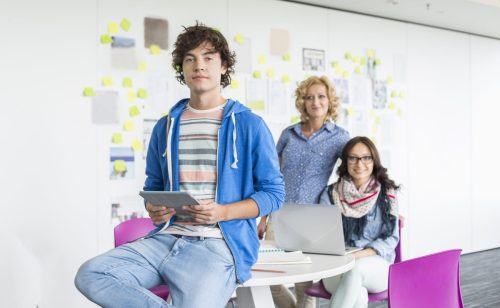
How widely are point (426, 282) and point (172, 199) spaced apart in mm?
836

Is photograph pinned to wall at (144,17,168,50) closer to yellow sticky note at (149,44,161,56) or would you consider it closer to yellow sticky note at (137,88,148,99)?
yellow sticky note at (149,44,161,56)

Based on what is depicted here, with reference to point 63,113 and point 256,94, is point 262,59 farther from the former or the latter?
point 63,113

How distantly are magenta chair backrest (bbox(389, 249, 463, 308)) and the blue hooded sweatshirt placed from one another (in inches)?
17.6

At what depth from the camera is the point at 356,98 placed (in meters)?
4.95

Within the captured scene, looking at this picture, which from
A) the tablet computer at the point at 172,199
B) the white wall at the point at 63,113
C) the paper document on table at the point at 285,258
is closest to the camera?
the tablet computer at the point at 172,199

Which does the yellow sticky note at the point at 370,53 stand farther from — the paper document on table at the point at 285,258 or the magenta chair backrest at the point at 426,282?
the magenta chair backrest at the point at 426,282

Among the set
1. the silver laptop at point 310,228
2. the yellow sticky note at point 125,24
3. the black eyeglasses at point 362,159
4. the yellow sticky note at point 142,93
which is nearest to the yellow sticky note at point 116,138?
the yellow sticky note at point 142,93

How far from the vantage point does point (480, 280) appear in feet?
15.6

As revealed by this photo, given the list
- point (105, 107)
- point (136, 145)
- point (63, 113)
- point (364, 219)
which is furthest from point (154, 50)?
point (364, 219)

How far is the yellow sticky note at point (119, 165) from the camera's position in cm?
373

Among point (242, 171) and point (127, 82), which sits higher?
point (127, 82)

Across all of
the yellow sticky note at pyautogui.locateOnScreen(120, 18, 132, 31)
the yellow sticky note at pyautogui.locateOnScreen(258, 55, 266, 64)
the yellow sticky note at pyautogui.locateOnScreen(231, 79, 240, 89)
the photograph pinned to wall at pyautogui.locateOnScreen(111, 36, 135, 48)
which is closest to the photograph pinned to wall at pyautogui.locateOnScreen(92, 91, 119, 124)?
the photograph pinned to wall at pyautogui.locateOnScreen(111, 36, 135, 48)

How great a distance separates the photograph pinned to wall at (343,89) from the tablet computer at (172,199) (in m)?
3.24

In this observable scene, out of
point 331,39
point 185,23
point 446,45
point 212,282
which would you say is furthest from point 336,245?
point 446,45
